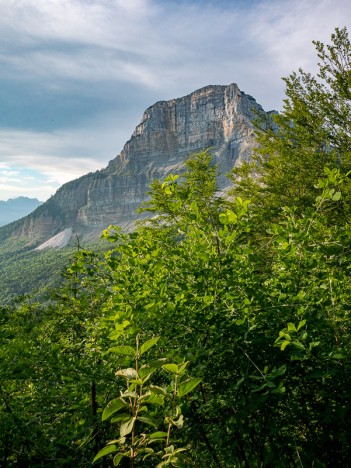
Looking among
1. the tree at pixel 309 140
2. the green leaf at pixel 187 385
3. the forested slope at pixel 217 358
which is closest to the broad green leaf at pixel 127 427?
the green leaf at pixel 187 385

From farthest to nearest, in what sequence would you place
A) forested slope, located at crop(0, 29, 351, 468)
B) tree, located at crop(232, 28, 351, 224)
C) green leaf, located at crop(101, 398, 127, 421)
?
1. tree, located at crop(232, 28, 351, 224)
2. forested slope, located at crop(0, 29, 351, 468)
3. green leaf, located at crop(101, 398, 127, 421)

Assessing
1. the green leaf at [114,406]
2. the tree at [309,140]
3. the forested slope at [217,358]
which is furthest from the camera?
the tree at [309,140]

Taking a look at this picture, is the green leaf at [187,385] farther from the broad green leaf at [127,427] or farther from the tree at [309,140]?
the tree at [309,140]

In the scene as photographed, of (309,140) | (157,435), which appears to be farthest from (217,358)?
(309,140)

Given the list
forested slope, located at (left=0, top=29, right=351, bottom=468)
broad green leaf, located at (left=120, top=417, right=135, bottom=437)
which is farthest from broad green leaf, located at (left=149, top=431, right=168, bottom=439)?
forested slope, located at (left=0, top=29, right=351, bottom=468)

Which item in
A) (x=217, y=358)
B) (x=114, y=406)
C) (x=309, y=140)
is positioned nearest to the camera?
(x=114, y=406)

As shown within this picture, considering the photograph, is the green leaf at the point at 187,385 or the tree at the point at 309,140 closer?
the green leaf at the point at 187,385

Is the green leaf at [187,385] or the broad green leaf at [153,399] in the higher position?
the green leaf at [187,385]

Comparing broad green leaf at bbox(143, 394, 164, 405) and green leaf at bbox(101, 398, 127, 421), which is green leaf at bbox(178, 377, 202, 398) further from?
green leaf at bbox(101, 398, 127, 421)

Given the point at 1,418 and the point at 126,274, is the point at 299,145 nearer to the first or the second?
the point at 126,274

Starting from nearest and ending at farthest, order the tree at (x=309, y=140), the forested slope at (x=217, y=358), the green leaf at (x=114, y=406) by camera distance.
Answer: the green leaf at (x=114, y=406)
the forested slope at (x=217, y=358)
the tree at (x=309, y=140)

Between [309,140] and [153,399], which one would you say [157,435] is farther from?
[309,140]

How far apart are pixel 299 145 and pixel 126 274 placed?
12537 millimetres

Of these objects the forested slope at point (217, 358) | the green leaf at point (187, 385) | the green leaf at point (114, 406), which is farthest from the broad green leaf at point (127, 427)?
the forested slope at point (217, 358)
